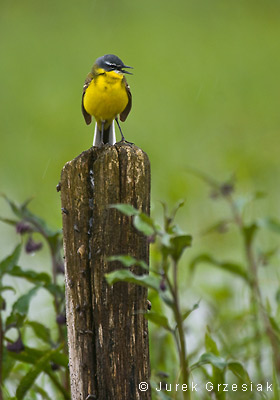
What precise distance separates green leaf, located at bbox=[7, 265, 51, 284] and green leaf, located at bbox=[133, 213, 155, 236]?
3.45 feet

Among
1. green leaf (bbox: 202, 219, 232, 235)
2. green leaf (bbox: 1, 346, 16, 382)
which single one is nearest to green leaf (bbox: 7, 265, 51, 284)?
green leaf (bbox: 1, 346, 16, 382)

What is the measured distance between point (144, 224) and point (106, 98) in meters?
1.71

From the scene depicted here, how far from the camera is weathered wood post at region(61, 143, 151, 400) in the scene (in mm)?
Answer: 2812

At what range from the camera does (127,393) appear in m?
2.80

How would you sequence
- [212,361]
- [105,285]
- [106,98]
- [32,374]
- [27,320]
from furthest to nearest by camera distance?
[106,98], [27,320], [32,374], [212,361], [105,285]

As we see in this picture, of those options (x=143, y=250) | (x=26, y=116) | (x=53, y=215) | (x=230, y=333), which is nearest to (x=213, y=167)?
(x=53, y=215)

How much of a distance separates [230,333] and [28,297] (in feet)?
5.91

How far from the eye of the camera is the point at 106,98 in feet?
13.7

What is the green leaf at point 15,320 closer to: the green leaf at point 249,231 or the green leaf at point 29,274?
the green leaf at point 29,274

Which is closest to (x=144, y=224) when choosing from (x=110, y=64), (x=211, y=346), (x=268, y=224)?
(x=211, y=346)

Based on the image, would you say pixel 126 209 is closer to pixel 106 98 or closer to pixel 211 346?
pixel 211 346

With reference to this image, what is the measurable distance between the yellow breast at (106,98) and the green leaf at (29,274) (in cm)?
108

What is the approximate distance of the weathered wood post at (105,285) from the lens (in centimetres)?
281

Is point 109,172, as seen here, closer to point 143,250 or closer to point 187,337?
point 143,250
